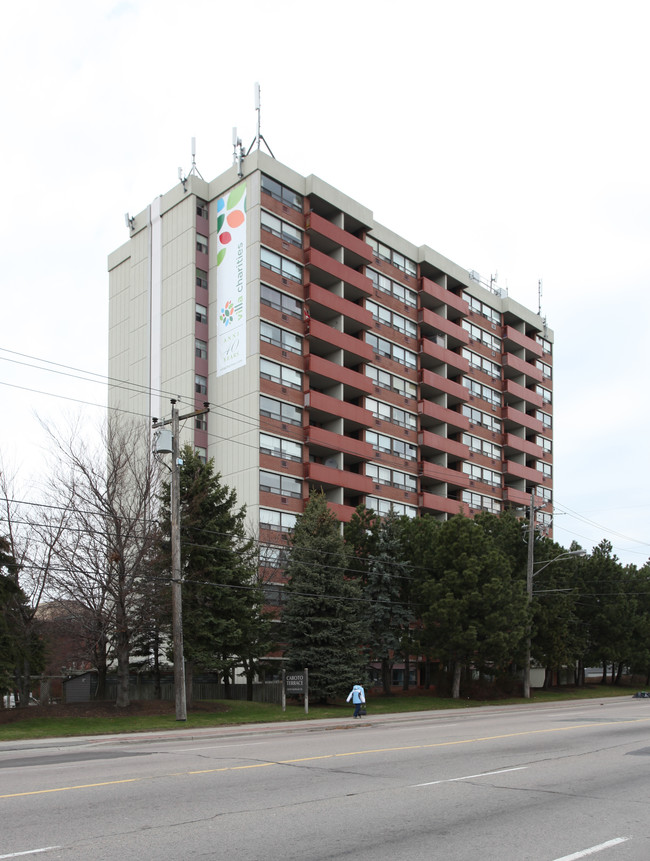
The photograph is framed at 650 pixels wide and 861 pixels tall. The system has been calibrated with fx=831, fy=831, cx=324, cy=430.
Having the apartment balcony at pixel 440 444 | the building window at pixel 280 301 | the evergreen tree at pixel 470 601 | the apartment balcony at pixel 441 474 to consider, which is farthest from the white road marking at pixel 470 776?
the apartment balcony at pixel 440 444

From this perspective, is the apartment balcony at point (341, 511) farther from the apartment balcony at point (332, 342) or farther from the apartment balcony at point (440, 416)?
the apartment balcony at point (440, 416)

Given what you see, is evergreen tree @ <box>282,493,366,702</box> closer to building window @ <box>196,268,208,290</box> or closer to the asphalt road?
the asphalt road

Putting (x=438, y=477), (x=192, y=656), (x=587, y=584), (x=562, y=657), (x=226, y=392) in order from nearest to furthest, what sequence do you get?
(x=192, y=656)
(x=562, y=657)
(x=226, y=392)
(x=587, y=584)
(x=438, y=477)

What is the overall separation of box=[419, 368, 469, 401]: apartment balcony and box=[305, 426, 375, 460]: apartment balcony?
10170 millimetres

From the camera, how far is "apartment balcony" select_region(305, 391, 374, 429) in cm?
5288

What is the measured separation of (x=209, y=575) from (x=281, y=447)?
19161mm

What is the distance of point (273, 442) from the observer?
5059 cm

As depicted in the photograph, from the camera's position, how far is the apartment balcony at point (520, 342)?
78312mm

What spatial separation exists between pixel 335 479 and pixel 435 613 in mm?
14711

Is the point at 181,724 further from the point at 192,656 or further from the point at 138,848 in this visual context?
the point at 138,848

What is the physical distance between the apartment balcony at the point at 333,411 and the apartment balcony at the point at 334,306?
5.85 m

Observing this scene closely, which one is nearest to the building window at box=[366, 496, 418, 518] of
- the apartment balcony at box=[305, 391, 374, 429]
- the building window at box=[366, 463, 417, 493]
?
the building window at box=[366, 463, 417, 493]

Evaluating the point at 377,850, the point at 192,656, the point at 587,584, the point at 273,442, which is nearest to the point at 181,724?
the point at 192,656

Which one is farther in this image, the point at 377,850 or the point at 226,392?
the point at 226,392
